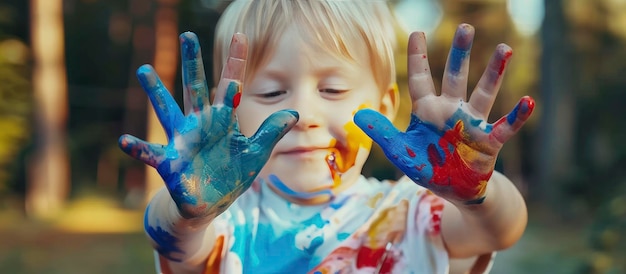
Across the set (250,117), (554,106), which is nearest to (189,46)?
(250,117)

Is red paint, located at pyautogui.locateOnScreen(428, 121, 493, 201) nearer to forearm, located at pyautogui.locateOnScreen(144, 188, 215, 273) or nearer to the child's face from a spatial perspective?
the child's face

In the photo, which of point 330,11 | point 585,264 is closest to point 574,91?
point 585,264

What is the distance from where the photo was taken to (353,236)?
4.66 feet

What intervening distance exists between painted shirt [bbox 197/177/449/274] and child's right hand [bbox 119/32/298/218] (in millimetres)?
236

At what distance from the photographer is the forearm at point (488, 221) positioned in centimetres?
126

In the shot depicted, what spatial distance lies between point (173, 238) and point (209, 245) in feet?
0.34

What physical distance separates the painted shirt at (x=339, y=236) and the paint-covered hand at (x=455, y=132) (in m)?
0.20

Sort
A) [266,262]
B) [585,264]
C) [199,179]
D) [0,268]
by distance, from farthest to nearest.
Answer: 1. [0,268]
2. [585,264]
3. [266,262]
4. [199,179]

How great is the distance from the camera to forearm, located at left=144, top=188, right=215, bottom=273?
4.18 ft

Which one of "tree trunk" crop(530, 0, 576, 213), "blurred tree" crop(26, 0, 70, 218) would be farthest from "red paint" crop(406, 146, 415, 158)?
"tree trunk" crop(530, 0, 576, 213)

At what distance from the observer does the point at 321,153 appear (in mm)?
1416

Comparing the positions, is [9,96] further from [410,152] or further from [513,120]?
[513,120]

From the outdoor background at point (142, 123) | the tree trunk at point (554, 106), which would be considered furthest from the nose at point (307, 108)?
the tree trunk at point (554, 106)

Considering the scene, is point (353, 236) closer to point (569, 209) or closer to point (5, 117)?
point (5, 117)
